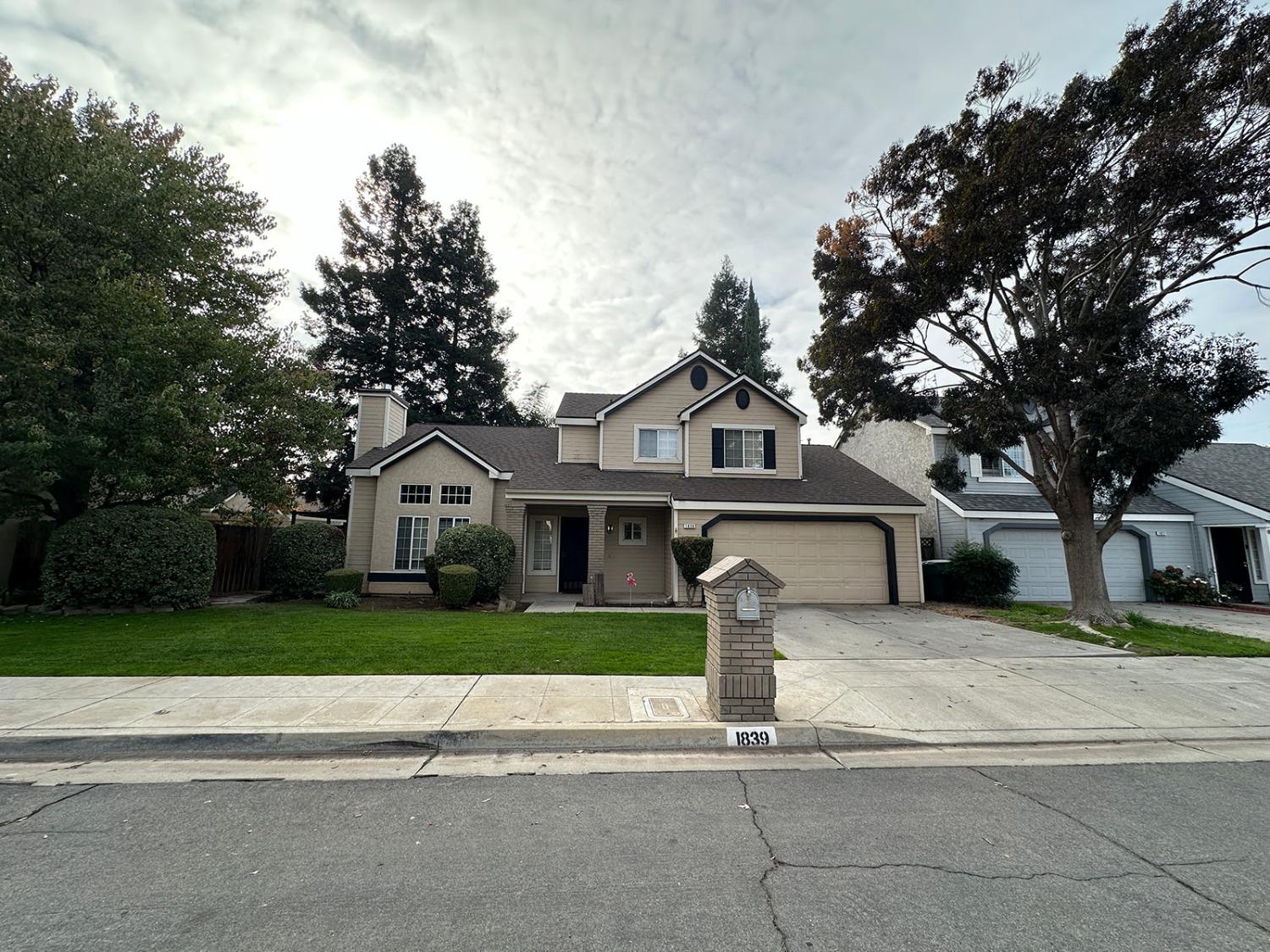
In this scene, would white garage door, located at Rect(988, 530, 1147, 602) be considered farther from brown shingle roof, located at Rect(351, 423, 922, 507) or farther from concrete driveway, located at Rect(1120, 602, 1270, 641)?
brown shingle roof, located at Rect(351, 423, 922, 507)

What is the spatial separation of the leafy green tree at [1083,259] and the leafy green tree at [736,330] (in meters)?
23.9

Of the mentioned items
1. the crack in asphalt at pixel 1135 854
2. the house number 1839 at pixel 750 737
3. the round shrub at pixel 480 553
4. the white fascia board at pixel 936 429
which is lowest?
the crack in asphalt at pixel 1135 854

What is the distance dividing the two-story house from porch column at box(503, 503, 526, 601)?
12.2m

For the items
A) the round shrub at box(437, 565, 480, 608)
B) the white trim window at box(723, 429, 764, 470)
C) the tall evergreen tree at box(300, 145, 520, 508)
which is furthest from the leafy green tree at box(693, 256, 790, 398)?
the round shrub at box(437, 565, 480, 608)

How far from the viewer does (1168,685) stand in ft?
23.3

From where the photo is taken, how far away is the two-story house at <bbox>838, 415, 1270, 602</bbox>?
16391mm

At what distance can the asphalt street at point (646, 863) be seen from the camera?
8.36 feet

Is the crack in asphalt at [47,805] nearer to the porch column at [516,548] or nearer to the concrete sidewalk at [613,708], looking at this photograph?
the concrete sidewalk at [613,708]

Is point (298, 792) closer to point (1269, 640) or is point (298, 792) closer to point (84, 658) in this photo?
point (84, 658)

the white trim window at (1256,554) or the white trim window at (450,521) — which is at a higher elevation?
the white trim window at (450,521)

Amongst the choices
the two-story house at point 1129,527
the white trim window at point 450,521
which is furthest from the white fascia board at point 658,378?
the two-story house at point 1129,527

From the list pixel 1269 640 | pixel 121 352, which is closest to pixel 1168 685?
pixel 1269 640

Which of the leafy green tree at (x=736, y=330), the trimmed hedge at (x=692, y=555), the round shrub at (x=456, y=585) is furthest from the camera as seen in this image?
the leafy green tree at (x=736, y=330)

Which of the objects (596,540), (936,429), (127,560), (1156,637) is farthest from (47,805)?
(936,429)
